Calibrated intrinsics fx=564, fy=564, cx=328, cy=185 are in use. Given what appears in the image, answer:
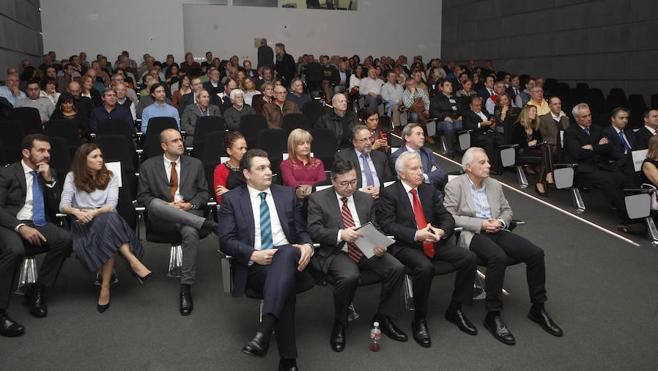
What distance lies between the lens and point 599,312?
3.75 m

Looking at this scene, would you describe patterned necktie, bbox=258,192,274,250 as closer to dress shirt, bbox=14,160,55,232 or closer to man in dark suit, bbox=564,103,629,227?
dress shirt, bbox=14,160,55,232

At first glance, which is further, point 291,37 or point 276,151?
point 291,37

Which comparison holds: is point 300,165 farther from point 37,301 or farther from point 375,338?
point 37,301

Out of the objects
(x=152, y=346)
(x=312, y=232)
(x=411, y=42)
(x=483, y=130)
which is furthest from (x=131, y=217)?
(x=411, y=42)

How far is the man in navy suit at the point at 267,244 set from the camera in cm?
295

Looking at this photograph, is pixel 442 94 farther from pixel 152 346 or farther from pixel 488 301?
pixel 152 346

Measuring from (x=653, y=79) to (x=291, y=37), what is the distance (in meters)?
9.32

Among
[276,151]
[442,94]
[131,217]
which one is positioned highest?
[442,94]

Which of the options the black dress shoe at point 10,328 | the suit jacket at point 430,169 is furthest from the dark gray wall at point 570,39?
the black dress shoe at point 10,328

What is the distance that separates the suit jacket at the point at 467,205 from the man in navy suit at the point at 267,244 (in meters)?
1.05

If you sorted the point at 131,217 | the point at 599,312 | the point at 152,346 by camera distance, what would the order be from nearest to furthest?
the point at 152,346, the point at 599,312, the point at 131,217

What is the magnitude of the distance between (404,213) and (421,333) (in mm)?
760

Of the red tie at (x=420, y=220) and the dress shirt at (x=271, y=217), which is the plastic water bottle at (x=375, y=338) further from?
the dress shirt at (x=271, y=217)

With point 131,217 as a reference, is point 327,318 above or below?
below
